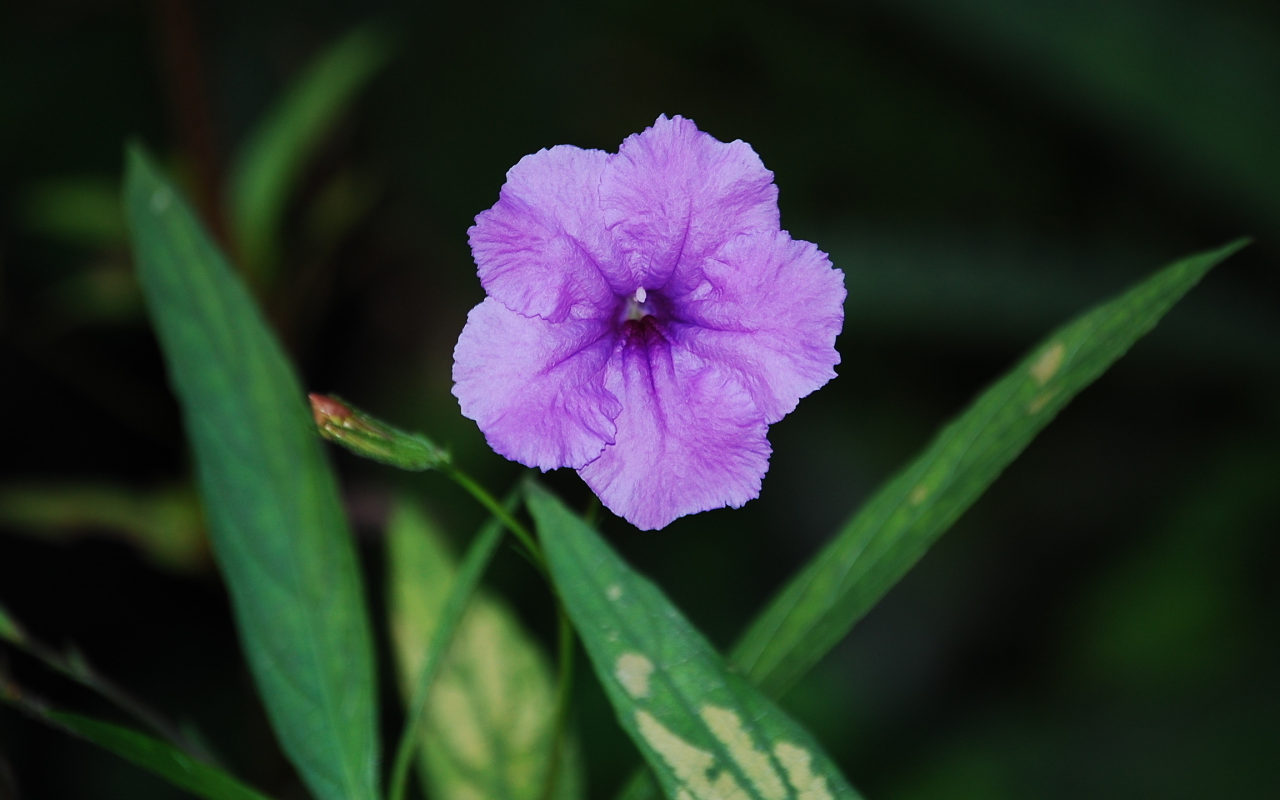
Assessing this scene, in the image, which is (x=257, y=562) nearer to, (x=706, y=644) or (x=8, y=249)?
(x=706, y=644)

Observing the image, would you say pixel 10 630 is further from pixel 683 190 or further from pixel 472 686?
pixel 683 190

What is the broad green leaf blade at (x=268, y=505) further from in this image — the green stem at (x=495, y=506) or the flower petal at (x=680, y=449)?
the flower petal at (x=680, y=449)

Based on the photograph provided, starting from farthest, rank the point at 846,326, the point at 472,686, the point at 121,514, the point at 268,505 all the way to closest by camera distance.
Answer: the point at 846,326, the point at 121,514, the point at 472,686, the point at 268,505

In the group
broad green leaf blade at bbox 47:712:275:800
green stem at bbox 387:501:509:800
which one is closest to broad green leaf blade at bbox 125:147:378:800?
green stem at bbox 387:501:509:800

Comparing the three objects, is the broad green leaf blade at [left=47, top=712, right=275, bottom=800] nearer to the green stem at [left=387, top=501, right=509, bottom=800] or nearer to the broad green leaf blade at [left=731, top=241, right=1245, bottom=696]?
the green stem at [left=387, top=501, right=509, bottom=800]

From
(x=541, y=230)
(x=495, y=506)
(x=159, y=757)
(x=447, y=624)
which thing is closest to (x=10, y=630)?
(x=159, y=757)

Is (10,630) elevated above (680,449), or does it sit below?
above

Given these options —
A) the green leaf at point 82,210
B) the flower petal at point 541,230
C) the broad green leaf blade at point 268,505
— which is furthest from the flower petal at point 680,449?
the green leaf at point 82,210
